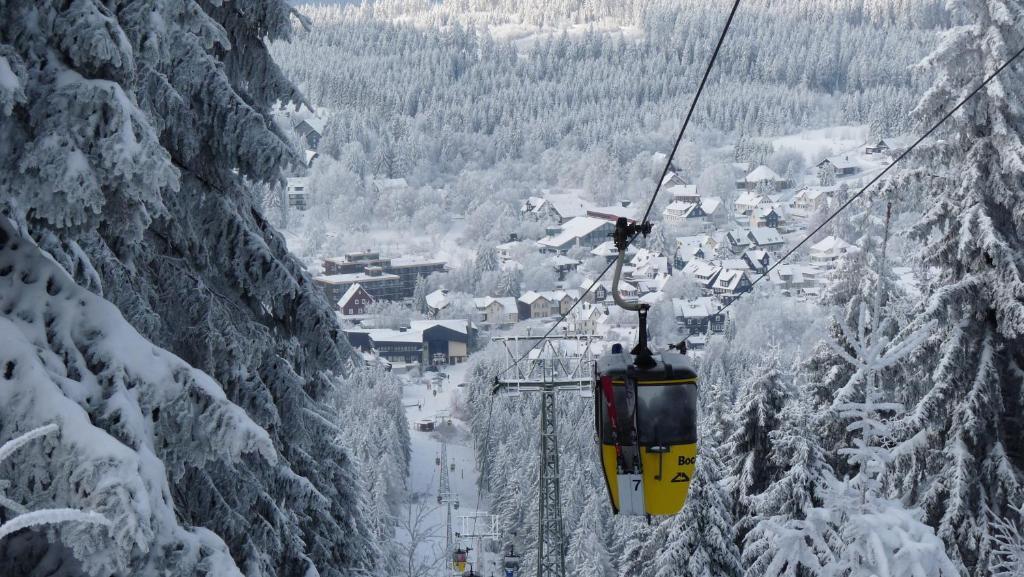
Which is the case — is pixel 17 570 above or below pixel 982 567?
above

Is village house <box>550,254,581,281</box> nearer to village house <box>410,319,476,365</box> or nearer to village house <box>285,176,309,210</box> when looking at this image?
village house <box>410,319,476,365</box>

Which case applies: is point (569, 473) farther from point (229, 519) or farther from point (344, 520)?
point (229, 519)

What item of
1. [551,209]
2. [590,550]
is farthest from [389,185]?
[590,550]

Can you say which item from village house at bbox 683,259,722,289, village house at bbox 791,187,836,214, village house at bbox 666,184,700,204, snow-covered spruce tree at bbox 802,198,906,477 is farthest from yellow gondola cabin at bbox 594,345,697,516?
village house at bbox 666,184,700,204

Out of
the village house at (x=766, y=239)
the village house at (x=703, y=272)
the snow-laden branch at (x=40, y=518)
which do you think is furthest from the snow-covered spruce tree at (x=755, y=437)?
the village house at (x=766, y=239)

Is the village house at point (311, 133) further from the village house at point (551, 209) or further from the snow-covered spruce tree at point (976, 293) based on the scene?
the snow-covered spruce tree at point (976, 293)

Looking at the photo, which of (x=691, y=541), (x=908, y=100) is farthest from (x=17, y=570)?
(x=908, y=100)
